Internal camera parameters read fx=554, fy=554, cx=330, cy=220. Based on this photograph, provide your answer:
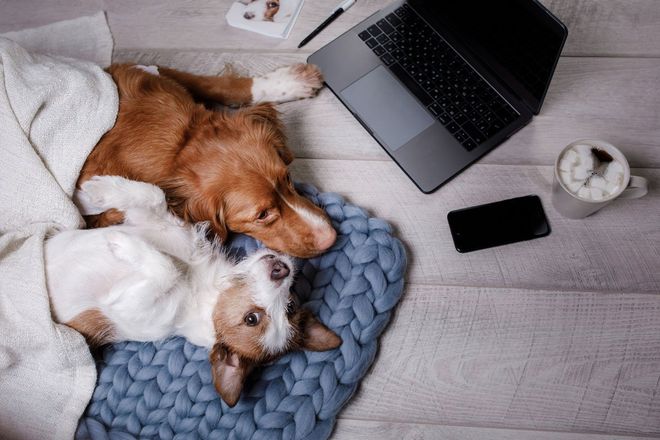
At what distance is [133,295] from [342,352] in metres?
0.52

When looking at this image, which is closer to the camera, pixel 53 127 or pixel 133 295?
pixel 133 295

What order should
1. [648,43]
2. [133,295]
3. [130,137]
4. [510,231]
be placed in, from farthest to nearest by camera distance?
1. [648,43]
2. [510,231]
3. [130,137]
4. [133,295]

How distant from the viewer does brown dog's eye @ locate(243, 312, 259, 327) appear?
133 cm

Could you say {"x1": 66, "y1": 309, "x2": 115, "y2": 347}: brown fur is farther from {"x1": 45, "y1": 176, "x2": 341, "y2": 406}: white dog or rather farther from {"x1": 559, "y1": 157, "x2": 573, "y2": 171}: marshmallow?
{"x1": 559, "y1": 157, "x2": 573, "y2": 171}: marshmallow

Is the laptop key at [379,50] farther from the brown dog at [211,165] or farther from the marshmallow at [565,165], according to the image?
the marshmallow at [565,165]

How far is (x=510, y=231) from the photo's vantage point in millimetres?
1500

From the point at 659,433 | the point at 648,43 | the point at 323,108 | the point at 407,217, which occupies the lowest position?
the point at 659,433

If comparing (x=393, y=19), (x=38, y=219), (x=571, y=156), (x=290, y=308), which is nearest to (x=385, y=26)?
(x=393, y=19)

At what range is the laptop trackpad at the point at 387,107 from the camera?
1.56m

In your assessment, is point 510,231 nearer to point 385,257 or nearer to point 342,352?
point 385,257

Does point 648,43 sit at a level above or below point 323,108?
above

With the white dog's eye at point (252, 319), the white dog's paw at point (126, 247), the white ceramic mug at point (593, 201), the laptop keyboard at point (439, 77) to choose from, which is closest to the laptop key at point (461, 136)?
the laptop keyboard at point (439, 77)

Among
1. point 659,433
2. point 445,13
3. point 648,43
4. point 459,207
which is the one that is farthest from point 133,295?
point 648,43

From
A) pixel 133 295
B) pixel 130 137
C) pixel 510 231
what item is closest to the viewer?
pixel 133 295
